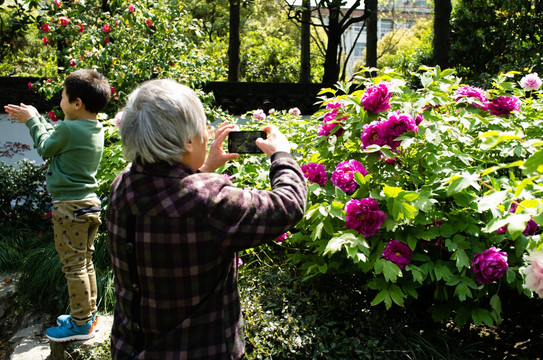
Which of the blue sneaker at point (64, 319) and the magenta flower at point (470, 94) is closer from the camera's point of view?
the magenta flower at point (470, 94)

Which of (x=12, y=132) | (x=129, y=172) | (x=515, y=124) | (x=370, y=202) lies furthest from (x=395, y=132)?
(x=12, y=132)

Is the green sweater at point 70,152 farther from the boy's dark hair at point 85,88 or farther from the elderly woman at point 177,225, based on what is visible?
the elderly woman at point 177,225

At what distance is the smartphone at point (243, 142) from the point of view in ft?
6.21

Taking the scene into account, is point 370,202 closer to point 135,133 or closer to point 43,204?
point 135,133

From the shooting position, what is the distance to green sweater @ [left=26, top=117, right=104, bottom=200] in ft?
9.78

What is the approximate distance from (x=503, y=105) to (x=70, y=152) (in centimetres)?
259

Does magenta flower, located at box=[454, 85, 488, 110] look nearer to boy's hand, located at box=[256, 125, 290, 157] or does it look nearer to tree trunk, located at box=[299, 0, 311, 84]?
boy's hand, located at box=[256, 125, 290, 157]

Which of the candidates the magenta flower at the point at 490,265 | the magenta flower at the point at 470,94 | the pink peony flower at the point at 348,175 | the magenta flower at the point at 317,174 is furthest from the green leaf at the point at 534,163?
the magenta flower at the point at 470,94

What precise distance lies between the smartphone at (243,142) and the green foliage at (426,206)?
707mm

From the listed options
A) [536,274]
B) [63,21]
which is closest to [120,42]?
[63,21]

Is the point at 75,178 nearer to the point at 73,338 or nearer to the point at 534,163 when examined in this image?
the point at 73,338

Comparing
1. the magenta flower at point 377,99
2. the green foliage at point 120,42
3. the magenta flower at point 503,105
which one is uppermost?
the green foliage at point 120,42

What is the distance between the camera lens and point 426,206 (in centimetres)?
230

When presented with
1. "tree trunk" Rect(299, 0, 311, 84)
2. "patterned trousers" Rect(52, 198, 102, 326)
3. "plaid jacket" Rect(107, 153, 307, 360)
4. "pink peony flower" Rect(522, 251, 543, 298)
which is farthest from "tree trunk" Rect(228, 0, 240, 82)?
"pink peony flower" Rect(522, 251, 543, 298)
